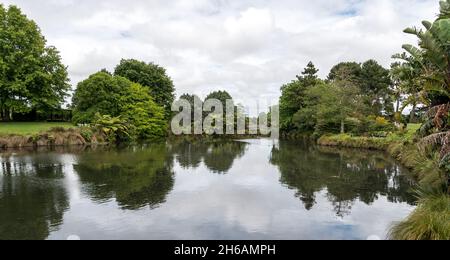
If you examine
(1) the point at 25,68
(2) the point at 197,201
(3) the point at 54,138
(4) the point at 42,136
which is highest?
(1) the point at 25,68

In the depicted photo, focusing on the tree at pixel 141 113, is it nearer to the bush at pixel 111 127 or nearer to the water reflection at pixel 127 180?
the bush at pixel 111 127

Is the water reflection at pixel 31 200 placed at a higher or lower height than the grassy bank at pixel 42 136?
lower

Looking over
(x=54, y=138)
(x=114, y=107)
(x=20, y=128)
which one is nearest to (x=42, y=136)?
Result: (x=54, y=138)

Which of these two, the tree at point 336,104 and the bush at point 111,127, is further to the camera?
the tree at point 336,104

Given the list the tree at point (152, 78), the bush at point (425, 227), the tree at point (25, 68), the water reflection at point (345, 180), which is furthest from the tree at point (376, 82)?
the bush at point (425, 227)

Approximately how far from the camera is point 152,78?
1903 inches

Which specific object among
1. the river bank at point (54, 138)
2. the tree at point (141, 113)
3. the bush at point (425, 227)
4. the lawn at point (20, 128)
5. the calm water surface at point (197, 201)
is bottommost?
the calm water surface at point (197, 201)

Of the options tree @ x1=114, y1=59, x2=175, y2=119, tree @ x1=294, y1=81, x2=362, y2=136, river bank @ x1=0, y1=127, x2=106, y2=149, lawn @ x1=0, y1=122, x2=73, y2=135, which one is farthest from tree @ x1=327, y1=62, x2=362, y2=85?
lawn @ x1=0, y1=122, x2=73, y2=135

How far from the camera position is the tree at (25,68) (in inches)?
1222

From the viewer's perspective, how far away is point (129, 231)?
306 inches

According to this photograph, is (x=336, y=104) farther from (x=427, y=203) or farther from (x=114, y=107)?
(x=427, y=203)

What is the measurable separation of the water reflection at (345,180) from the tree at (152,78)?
30.8m

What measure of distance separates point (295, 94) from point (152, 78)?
65.6ft
